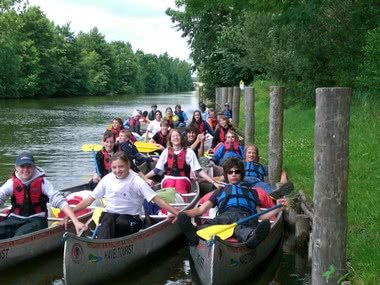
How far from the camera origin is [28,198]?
722 centimetres

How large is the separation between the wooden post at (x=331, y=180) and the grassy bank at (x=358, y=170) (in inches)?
12.3

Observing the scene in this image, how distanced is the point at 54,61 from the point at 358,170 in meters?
68.0

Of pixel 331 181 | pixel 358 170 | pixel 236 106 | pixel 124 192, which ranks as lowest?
pixel 358 170

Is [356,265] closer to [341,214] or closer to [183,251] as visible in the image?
[341,214]

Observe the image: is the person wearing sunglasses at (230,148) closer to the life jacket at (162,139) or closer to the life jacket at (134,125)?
the life jacket at (162,139)

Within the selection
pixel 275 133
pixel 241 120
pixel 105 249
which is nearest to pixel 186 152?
pixel 275 133

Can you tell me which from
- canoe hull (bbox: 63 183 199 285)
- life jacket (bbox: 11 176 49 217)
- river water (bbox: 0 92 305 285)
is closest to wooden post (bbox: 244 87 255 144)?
river water (bbox: 0 92 305 285)

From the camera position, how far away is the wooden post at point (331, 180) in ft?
17.5

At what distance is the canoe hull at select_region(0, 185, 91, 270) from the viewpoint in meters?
7.27

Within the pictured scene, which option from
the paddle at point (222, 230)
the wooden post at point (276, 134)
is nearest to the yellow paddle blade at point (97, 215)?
the paddle at point (222, 230)

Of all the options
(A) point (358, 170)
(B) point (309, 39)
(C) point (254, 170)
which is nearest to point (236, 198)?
(C) point (254, 170)

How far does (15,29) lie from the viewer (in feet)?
203

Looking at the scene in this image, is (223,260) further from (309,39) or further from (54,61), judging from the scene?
(54,61)

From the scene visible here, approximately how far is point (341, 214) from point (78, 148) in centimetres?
1652
